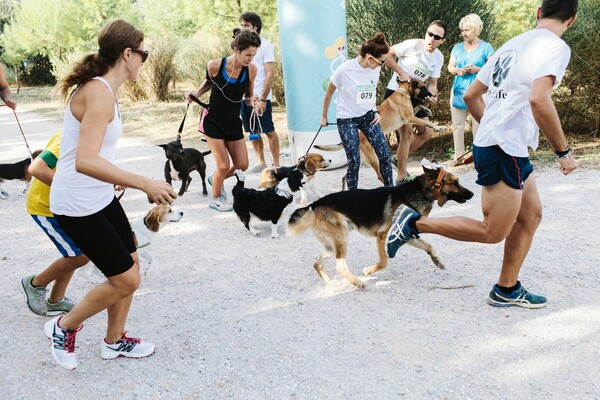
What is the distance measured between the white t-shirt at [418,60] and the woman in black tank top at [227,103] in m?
2.29

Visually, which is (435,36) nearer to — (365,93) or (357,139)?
(365,93)

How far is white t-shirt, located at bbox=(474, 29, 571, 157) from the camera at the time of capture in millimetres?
2982

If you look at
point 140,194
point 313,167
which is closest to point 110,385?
point 313,167

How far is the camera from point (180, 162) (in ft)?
23.4

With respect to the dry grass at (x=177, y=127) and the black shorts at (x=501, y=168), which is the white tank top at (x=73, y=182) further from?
the black shorts at (x=501, y=168)

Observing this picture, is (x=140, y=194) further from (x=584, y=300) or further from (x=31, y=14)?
(x=31, y=14)

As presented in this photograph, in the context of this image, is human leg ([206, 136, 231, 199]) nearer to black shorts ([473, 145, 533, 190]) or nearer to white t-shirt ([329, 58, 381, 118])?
white t-shirt ([329, 58, 381, 118])

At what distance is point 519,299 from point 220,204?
400cm

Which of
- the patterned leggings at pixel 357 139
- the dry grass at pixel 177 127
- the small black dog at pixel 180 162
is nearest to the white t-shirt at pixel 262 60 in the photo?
the small black dog at pixel 180 162

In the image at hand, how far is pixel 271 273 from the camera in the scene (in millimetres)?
4758

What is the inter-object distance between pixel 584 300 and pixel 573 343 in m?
0.68

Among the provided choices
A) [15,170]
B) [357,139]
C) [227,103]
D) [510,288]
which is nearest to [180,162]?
[227,103]

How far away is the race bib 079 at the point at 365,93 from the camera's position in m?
6.03

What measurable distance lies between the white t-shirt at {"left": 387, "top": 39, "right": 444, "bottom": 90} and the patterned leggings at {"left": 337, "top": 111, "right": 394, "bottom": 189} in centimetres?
152
